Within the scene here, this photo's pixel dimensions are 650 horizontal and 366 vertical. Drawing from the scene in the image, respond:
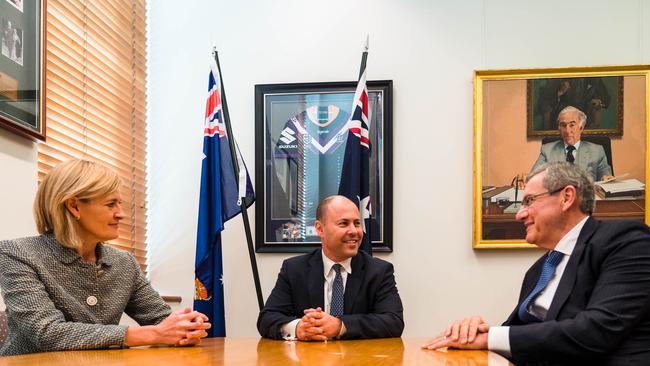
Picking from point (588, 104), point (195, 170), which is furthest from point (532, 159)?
point (195, 170)

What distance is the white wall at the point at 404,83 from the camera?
429cm

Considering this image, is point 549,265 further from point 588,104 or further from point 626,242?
point 588,104

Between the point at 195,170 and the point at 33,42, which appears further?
the point at 195,170

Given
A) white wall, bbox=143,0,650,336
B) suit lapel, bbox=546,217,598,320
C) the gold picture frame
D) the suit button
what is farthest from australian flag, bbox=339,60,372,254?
the suit button

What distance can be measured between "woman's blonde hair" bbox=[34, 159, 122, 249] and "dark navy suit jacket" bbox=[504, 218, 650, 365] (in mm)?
1439

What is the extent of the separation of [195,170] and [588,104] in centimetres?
243

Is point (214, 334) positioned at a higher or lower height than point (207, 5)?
lower

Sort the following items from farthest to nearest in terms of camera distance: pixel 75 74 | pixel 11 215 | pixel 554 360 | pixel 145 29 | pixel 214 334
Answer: pixel 145 29 < pixel 214 334 < pixel 75 74 < pixel 11 215 < pixel 554 360

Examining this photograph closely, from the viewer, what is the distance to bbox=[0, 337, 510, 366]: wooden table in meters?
1.80

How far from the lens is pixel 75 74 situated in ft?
11.9

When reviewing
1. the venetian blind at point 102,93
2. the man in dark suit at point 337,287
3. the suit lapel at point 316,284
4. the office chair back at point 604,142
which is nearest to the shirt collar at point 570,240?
the man in dark suit at point 337,287

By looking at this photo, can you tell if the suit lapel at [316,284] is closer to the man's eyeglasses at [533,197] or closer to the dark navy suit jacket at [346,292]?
the dark navy suit jacket at [346,292]

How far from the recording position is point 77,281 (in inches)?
92.0

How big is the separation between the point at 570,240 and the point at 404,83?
2.07 m
